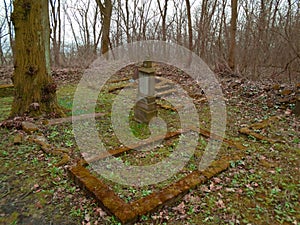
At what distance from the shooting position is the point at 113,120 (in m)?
5.29

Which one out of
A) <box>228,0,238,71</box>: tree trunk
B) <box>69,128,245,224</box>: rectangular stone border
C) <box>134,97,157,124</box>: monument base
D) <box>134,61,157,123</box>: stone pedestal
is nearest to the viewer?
<box>69,128,245,224</box>: rectangular stone border

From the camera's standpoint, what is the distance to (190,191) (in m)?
2.88

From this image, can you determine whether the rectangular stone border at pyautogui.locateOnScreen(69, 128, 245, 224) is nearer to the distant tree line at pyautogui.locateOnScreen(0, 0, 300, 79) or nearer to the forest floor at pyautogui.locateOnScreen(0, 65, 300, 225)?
the forest floor at pyautogui.locateOnScreen(0, 65, 300, 225)

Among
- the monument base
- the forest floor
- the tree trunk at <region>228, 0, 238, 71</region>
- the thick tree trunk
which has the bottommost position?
the forest floor

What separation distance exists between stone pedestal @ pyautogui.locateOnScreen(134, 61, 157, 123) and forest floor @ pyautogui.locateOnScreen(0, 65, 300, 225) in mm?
1592

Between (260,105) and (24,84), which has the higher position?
(24,84)

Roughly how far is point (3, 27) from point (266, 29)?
1617cm

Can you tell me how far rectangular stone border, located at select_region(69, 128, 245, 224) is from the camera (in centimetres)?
240

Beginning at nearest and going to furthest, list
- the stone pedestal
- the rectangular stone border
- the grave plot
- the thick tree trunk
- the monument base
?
the rectangular stone border → the grave plot → the thick tree trunk → the stone pedestal → the monument base

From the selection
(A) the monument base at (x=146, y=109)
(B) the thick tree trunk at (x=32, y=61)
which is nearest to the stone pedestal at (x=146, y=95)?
(A) the monument base at (x=146, y=109)

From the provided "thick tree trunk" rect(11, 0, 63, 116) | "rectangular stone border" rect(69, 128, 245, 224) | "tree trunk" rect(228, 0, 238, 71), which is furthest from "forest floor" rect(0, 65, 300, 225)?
"tree trunk" rect(228, 0, 238, 71)

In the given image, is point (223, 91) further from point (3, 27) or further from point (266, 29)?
point (3, 27)

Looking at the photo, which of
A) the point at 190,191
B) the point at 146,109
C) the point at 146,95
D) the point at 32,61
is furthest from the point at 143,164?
the point at 32,61

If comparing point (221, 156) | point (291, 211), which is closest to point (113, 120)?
point (221, 156)
